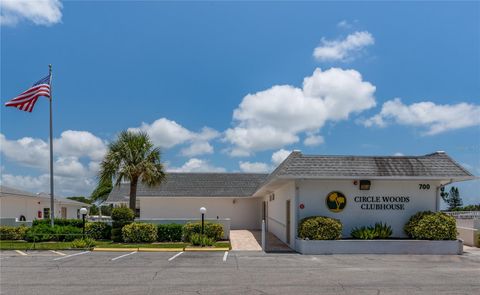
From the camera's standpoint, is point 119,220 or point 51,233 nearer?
point 119,220

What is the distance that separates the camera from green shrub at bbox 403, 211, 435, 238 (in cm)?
1780

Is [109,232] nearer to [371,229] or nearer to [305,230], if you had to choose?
[305,230]

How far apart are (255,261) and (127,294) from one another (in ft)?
20.4

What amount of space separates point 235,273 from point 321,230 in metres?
5.85

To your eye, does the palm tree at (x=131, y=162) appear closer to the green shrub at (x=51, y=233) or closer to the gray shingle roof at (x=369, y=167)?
the green shrub at (x=51, y=233)

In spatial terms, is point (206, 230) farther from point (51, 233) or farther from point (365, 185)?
point (365, 185)

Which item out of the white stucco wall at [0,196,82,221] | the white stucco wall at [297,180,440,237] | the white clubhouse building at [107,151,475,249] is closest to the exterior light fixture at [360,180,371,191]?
the white clubhouse building at [107,151,475,249]

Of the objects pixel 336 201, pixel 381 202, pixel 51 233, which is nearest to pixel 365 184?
pixel 381 202

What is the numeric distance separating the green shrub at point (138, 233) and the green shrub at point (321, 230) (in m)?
7.81

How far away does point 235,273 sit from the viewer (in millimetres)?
12180

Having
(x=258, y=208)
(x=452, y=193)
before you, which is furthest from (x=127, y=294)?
(x=452, y=193)

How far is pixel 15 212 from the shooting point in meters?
30.8

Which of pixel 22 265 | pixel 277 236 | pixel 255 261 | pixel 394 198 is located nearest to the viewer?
pixel 22 265

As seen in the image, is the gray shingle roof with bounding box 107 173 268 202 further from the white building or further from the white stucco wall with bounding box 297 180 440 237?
the white stucco wall with bounding box 297 180 440 237
